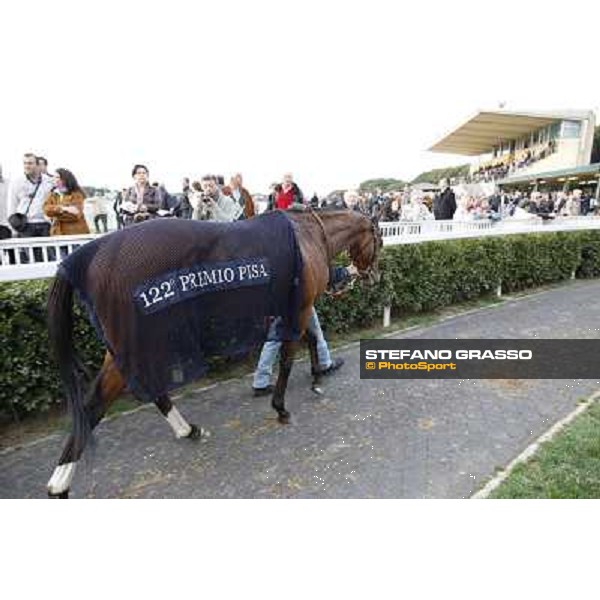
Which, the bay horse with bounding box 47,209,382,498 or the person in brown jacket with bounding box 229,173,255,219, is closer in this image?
the bay horse with bounding box 47,209,382,498

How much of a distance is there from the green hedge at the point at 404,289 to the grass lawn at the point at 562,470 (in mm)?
2477

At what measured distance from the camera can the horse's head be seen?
3.74m

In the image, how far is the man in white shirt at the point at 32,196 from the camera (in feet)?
14.3

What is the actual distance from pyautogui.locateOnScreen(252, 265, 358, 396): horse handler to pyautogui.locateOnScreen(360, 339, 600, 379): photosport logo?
15.6 inches

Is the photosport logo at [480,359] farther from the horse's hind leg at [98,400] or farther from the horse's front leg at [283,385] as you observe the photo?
the horse's hind leg at [98,400]

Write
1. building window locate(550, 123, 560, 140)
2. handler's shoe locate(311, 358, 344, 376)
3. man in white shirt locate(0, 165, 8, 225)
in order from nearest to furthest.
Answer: handler's shoe locate(311, 358, 344, 376)
man in white shirt locate(0, 165, 8, 225)
building window locate(550, 123, 560, 140)

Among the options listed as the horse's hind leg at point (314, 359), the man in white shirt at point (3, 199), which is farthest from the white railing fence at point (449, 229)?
the man in white shirt at point (3, 199)

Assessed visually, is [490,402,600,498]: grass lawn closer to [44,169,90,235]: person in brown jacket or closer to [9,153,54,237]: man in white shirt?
[44,169,90,235]: person in brown jacket

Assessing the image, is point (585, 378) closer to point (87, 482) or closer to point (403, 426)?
point (403, 426)

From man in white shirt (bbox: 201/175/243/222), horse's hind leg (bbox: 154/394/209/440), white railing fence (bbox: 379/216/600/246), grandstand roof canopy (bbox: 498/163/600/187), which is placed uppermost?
grandstand roof canopy (bbox: 498/163/600/187)

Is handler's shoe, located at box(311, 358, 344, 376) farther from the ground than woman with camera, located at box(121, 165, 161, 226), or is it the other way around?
woman with camera, located at box(121, 165, 161, 226)

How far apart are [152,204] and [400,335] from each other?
3.13 m

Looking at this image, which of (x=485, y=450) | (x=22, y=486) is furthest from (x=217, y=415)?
(x=485, y=450)

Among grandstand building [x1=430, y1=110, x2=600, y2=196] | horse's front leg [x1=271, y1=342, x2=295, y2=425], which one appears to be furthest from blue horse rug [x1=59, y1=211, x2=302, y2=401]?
grandstand building [x1=430, y1=110, x2=600, y2=196]
